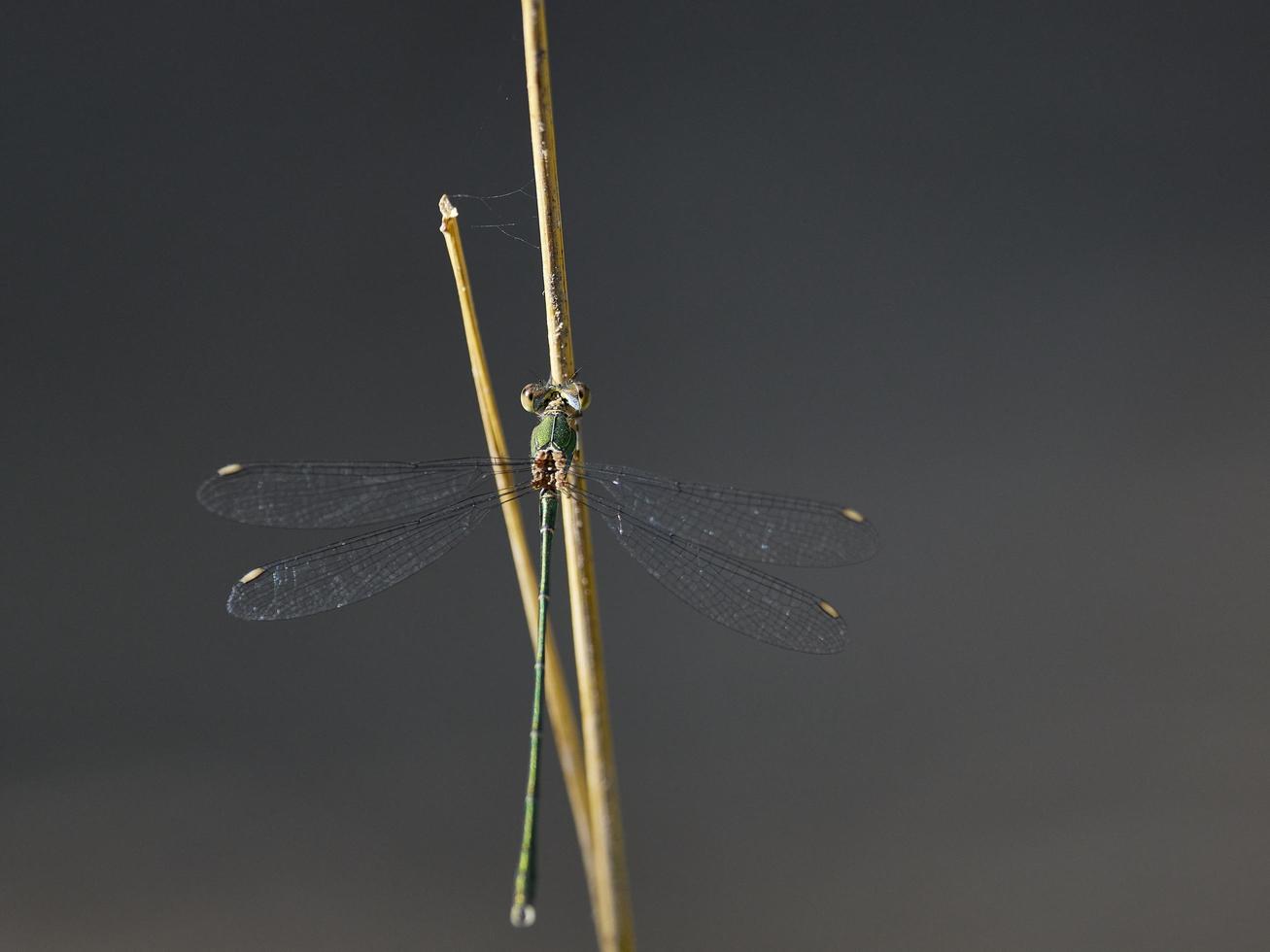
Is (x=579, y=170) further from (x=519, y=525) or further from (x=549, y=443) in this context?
(x=519, y=525)

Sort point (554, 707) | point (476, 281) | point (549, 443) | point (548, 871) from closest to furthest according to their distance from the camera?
1. point (554, 707)
2. point (549, 443)
3. point (548, 871)
4. point (476, 281)

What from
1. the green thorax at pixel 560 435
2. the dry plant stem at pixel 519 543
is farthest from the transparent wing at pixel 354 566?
the dry plant stem at pixel 519 543

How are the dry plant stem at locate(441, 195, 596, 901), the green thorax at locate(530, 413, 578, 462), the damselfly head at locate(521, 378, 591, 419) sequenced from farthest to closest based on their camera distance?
the green thorax at locate(530, 413, 578, 462) < the damselfly head at locate(521, 378, 591, 419) < the dry plant stem at locate(441, 195, 596, 901)

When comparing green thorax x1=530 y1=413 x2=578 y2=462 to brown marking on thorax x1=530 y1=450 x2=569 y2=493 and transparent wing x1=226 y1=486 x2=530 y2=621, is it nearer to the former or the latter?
brown marking on thorax x1=530 y1=450 x2=569 y2=493

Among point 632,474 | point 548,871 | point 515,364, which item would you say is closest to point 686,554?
point 632,474

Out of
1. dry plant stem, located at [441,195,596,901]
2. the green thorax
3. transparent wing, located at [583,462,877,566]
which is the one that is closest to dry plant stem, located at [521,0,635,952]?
dry plant stem, located at [441,195,596,901]

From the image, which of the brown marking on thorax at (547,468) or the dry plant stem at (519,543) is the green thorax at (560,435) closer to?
the brown marking on thorax at (547,468)

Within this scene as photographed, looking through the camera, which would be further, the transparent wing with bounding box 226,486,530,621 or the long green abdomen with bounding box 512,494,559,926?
the transparent wing with bounding box 226,486,530,621
